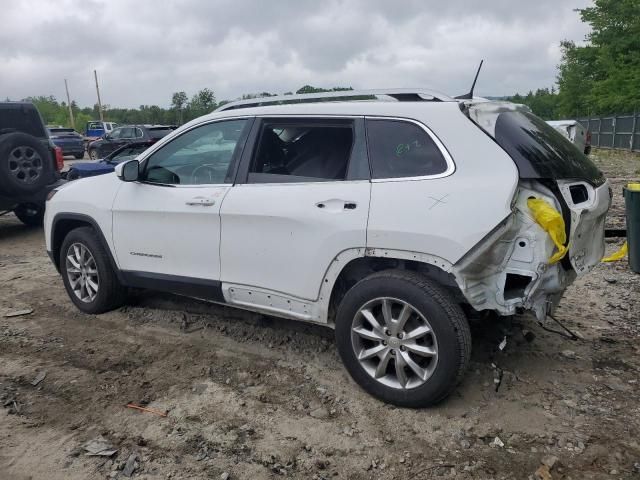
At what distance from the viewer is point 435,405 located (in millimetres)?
3295

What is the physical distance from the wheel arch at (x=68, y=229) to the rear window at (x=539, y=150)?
332 cm

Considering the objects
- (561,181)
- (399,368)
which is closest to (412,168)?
(561,181)

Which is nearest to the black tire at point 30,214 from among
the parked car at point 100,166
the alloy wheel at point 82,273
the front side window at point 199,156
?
the parked car at point 100,166

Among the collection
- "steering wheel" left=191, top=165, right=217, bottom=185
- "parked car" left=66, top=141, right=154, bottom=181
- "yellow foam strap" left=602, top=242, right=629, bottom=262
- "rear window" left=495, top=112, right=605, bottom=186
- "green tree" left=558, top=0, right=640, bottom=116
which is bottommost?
"yellow foam strap" left=602, top=242, right=629, bottom=262

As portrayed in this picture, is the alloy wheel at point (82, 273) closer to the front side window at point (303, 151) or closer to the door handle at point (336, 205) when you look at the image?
the front side window at point (303, 151)

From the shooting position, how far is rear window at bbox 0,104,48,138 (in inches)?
328

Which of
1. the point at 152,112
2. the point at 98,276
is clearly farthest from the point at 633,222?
the point at 152,112

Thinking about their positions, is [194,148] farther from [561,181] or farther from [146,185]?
[561,181]

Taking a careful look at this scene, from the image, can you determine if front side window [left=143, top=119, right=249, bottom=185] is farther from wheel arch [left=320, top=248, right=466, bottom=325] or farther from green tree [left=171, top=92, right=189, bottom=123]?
green tree [left=171, top=92, right=189, bottom=123]

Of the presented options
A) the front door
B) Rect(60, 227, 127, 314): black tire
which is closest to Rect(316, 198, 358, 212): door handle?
the front door

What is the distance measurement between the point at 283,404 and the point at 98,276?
2324 millimetres

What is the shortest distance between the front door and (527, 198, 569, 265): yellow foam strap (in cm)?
210

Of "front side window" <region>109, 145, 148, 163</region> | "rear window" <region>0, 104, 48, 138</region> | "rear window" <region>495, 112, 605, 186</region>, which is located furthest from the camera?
"front side window" <region>109, 145, 148, 163</region>

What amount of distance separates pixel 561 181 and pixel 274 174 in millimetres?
1840
